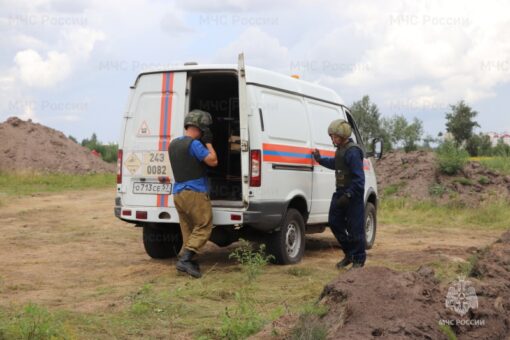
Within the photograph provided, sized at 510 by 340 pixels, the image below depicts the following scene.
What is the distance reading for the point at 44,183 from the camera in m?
29.5

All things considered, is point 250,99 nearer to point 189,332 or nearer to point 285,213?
point 285,213

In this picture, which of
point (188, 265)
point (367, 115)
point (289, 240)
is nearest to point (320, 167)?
point (289, 240)

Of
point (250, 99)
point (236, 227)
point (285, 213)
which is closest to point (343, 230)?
point (285, 213)

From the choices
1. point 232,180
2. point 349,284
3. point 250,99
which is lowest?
point 349,284

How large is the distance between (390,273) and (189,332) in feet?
5.46

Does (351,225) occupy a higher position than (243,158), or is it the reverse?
(243,158)

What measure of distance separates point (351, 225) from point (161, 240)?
274cm

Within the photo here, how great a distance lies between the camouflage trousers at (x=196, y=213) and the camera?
864 centimetres

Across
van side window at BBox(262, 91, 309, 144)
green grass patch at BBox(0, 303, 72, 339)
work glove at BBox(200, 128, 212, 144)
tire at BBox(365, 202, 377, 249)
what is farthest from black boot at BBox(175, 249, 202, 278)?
tire at BBox(365, 202, 377, 249)

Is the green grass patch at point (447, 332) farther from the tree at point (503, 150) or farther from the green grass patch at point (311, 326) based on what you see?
the tree at point (503, 150)

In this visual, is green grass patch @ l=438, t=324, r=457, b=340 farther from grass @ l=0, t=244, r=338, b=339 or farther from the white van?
the white van

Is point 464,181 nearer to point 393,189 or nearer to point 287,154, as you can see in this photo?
point 393,189

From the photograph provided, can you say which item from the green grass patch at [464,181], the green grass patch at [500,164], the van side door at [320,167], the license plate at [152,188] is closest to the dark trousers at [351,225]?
the van side door at [320,167]

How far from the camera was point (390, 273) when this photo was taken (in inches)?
218
